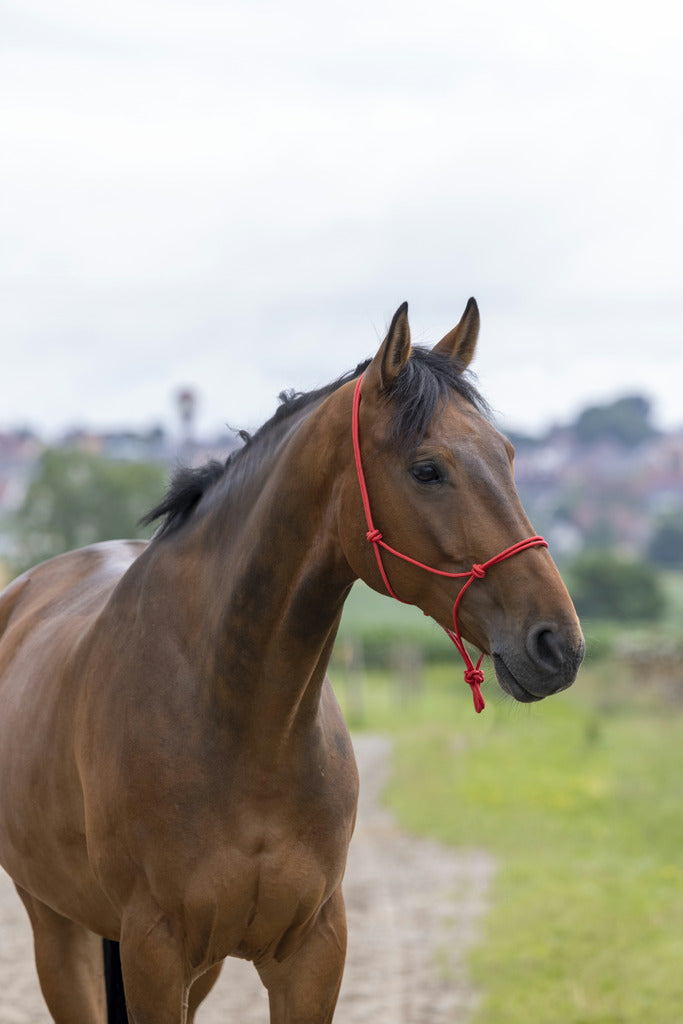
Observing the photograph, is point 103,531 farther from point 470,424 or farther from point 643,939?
point 470,424

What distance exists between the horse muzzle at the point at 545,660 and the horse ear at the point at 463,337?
82 centimetres

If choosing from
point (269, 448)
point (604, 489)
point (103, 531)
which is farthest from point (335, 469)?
point (604, 489)

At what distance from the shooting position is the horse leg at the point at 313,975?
291cm

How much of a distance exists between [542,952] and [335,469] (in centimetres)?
457

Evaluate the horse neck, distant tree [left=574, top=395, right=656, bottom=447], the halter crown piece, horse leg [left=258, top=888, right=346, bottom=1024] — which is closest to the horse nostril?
the halter crown piece

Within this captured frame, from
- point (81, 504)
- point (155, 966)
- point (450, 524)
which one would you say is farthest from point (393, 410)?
point (81, 504)

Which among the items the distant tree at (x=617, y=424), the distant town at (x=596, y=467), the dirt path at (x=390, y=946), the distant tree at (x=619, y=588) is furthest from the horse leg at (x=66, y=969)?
the distant tree at (x=617, y=424)

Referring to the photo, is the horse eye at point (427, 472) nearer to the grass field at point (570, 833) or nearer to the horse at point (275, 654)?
the horse at point (275, 654)

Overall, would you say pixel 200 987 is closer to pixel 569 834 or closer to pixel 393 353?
pixel 393 353

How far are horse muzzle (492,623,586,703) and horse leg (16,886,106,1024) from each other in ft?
7.18

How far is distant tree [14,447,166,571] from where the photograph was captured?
1773 inches

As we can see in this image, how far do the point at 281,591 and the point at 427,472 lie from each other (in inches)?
20.3

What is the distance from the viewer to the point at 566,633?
7.50 feet

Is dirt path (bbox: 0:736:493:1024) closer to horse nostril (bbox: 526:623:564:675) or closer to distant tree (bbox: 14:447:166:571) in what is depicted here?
horse nostril (bbox: 526:623:564:675)
